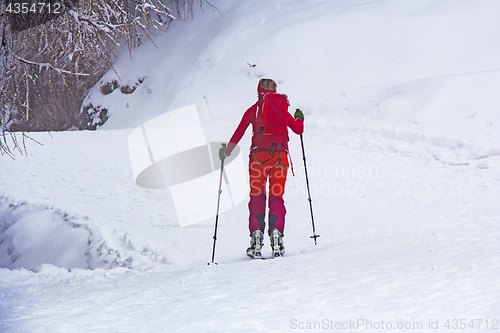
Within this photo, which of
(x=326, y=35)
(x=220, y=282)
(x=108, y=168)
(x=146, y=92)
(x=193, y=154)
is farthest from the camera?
(x=146, y=92)

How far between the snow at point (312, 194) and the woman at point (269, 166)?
453 mm

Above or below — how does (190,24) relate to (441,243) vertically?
above

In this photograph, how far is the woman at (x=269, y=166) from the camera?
453 centimetres

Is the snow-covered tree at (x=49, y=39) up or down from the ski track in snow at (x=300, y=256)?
up

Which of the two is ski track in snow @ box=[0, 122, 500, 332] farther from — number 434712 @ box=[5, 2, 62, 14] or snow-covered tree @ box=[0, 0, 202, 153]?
number 434712 @ box=[5, 2, 62, 14]

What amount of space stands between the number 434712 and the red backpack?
7.60 ft

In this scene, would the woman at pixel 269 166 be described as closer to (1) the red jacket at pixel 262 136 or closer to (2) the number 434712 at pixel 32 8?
(1) the red jacket at pixel 262 136

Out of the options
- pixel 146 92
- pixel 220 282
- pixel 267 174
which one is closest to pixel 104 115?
pixel 146 92

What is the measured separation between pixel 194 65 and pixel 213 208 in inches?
445

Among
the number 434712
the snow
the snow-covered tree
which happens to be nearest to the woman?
the snow

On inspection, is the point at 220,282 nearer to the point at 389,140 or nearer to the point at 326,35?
the point at 389,140

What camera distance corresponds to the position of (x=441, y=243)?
13.3 feet

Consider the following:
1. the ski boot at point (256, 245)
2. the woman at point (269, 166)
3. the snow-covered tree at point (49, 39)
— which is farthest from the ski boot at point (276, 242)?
the snow-covered tree at point (49, 39)

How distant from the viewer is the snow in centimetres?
259
